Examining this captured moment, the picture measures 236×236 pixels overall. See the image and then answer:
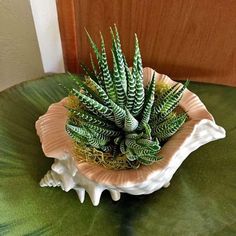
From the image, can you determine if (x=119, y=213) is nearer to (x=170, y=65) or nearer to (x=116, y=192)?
(x=116, y=192)

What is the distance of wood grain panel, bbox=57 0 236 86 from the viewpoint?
70 centimetres

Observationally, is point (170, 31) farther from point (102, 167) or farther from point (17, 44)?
point (17, 44)

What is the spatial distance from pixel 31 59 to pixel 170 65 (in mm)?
390

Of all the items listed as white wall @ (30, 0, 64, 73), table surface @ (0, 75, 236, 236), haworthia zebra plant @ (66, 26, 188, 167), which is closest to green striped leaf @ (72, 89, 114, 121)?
haworthia zebra plant @ (66, 26, 188, 167)

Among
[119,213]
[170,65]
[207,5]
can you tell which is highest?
[207,5]

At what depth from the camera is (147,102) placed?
1.87 ft

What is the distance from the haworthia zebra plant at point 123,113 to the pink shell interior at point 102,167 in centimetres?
2

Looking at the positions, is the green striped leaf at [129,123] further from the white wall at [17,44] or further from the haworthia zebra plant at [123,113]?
the white wall at [17,44]

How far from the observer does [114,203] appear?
0.64m

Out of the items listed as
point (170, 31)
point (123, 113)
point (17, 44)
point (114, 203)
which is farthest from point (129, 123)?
point (17, 44)

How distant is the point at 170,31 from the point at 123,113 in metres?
0.27

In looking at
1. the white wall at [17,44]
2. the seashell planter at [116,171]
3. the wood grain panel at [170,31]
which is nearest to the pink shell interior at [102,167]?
the seashell planter at [116,171]

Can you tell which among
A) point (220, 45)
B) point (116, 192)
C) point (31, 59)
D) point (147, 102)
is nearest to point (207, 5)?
point (220, 45)

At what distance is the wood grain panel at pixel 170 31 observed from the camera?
2.30 ft
